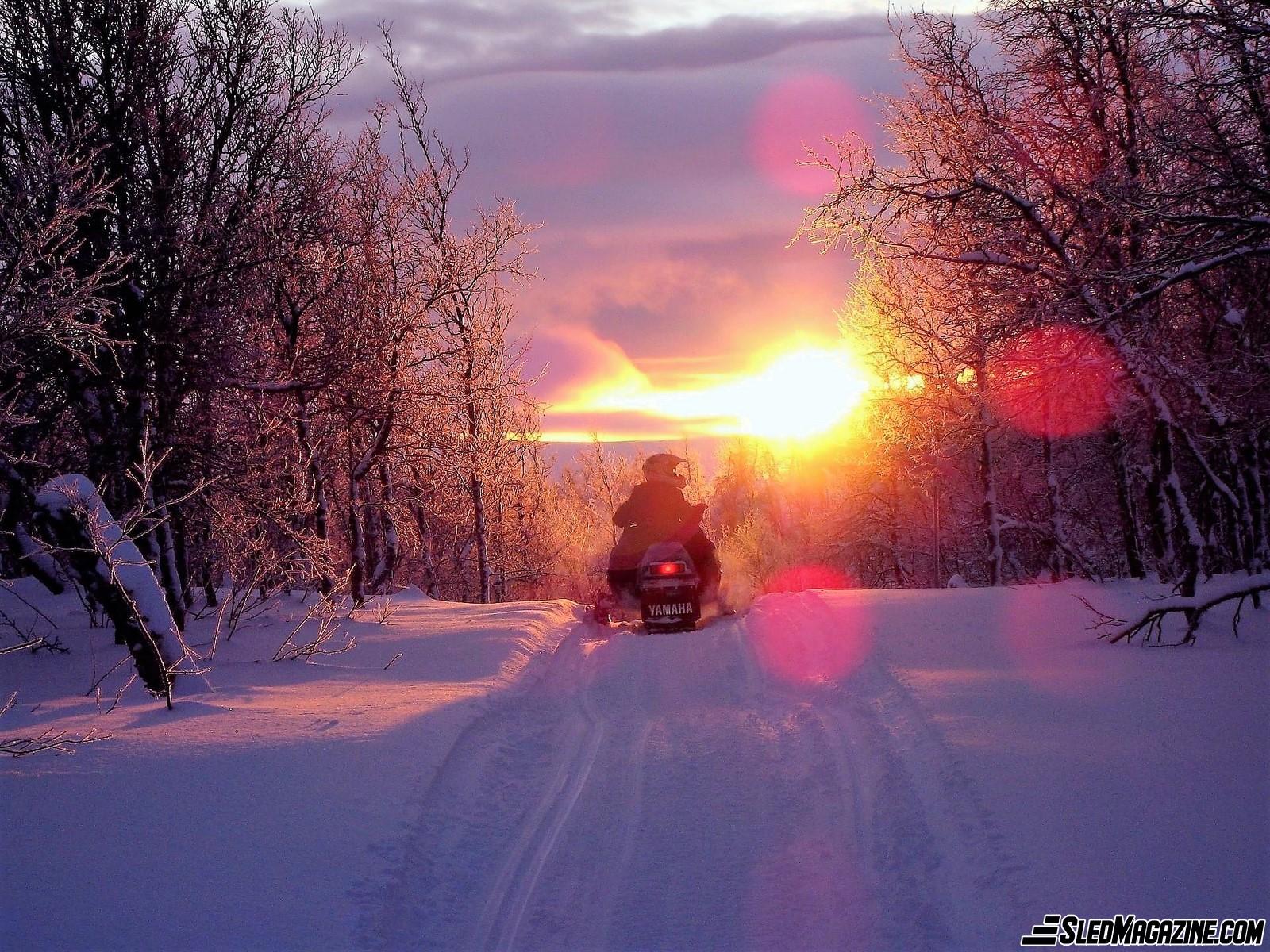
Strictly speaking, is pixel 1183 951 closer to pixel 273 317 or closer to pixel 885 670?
pixel 885 670

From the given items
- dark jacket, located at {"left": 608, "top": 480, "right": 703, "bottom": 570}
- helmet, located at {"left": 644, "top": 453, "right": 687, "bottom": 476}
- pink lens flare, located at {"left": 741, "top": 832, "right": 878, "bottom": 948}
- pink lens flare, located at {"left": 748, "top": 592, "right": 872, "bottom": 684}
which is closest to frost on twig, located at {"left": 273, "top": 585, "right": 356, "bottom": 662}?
pink lens flare, located at {"left": 748, "top": 592, "right": 872, "bottom": 684}

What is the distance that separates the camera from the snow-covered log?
26.2 ft

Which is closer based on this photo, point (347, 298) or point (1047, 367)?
point (1047, 367)

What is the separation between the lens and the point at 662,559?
15656mm

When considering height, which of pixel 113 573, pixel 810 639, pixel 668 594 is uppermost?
pixel 113 573

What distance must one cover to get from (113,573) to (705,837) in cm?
530

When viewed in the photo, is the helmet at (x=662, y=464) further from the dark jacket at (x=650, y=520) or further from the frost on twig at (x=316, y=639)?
the frost on twig at (x=316, y=639)

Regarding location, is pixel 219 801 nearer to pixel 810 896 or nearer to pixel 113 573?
pixel 113 573

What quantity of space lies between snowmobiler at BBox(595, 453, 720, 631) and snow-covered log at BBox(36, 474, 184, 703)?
25.8 ft

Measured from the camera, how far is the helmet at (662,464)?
58.8ft

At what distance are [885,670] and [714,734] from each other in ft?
7.76
